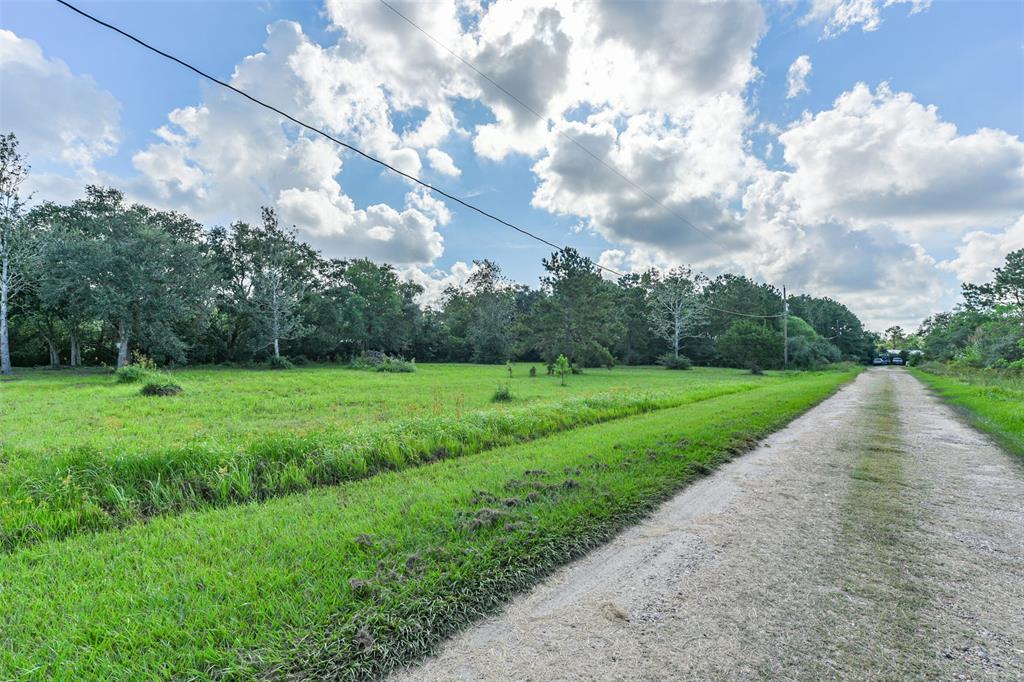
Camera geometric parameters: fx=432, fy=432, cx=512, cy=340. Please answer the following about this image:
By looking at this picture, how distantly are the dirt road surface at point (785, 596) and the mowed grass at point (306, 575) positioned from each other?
31 centimetres

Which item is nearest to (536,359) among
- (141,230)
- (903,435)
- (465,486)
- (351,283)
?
(351,283)

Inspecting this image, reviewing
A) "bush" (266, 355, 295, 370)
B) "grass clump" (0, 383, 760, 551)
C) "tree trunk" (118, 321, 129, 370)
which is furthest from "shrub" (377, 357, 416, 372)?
"grass clump" (0, 383, 760, 551)

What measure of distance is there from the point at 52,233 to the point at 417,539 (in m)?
38.8

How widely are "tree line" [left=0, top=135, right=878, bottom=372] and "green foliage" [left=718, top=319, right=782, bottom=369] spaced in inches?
5.2

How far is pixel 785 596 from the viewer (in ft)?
9.68

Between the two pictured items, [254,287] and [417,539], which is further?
[254,287]

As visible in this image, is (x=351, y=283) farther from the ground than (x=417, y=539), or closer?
farther from the ground

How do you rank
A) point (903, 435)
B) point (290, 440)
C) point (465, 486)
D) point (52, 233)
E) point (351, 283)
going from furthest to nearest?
point (351, 283)
point (52, 233)
point (903, 435)
point (290, 440)
point (465, 486)

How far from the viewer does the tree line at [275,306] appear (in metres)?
28.2

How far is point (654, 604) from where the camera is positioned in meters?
2.90

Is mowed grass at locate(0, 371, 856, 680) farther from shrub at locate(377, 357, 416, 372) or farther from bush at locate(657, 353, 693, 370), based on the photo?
bush at locate(657, 353, 693, 370)

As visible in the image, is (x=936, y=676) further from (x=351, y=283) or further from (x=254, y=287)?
(x=351, y=283)

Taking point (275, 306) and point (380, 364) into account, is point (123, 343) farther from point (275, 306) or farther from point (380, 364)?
point (380, 364)

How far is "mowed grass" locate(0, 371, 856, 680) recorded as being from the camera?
2346 millimetres
